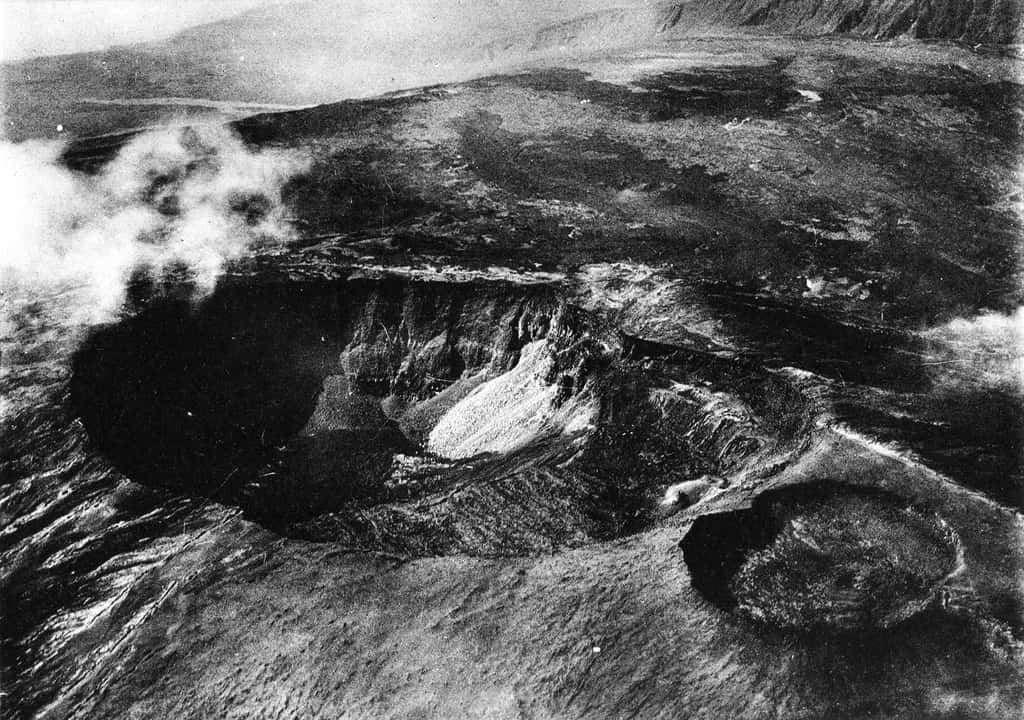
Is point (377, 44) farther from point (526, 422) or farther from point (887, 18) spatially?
point (526, 422)

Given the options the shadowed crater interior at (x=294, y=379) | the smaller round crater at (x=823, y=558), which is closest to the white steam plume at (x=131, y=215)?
the shadowed crater interior at (x=294, y=379)

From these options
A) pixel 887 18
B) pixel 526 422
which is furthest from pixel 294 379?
pixel 887 18

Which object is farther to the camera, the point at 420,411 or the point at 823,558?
the point at 420,411

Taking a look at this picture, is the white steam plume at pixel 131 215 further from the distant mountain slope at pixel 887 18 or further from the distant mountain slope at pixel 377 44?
the distant mountain slope at pixel 887 18

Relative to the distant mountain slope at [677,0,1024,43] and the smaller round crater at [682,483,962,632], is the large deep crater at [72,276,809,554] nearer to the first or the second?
the smaller round crater at [682,483,962,632]

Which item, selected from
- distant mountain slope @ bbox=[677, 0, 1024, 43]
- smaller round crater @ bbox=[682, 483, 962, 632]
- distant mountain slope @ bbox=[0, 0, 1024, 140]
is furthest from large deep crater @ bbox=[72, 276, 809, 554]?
distant mountain slope @ bbox=[677, 0, 1024, 43]

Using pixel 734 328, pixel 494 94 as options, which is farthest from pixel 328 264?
pixel 494 94

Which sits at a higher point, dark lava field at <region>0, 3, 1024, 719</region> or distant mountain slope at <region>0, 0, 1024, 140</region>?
distant mountain slope at <region>0, 0, 1024, 140</region>
